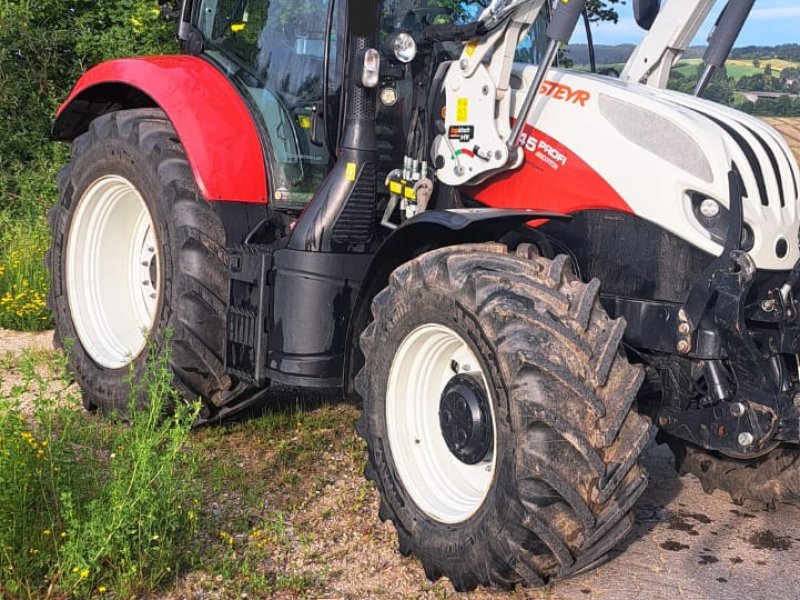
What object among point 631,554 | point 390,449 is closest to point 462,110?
point 390,449

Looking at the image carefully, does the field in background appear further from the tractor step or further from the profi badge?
the tractor step

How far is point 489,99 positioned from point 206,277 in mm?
1520

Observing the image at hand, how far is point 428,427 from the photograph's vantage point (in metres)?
3.82

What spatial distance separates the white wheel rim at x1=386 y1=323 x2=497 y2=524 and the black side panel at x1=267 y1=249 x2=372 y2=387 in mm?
469

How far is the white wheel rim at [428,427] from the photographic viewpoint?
11.9 ft

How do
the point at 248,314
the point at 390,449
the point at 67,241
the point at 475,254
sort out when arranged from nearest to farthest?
the point at 475,254 → the point at 390,449 → the point at 248,314 → the point at 67,241

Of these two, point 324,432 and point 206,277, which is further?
point 324,432

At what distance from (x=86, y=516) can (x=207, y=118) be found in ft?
6.40

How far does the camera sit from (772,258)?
3.43 meters

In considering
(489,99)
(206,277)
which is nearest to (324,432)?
(206,277)

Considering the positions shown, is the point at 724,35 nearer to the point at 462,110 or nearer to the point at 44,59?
the point at 462,110

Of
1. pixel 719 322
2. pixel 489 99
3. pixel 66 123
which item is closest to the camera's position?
pixel 719 322

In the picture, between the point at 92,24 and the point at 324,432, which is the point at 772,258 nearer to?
the point at 324,432

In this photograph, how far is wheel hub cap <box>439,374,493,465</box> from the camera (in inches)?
136
